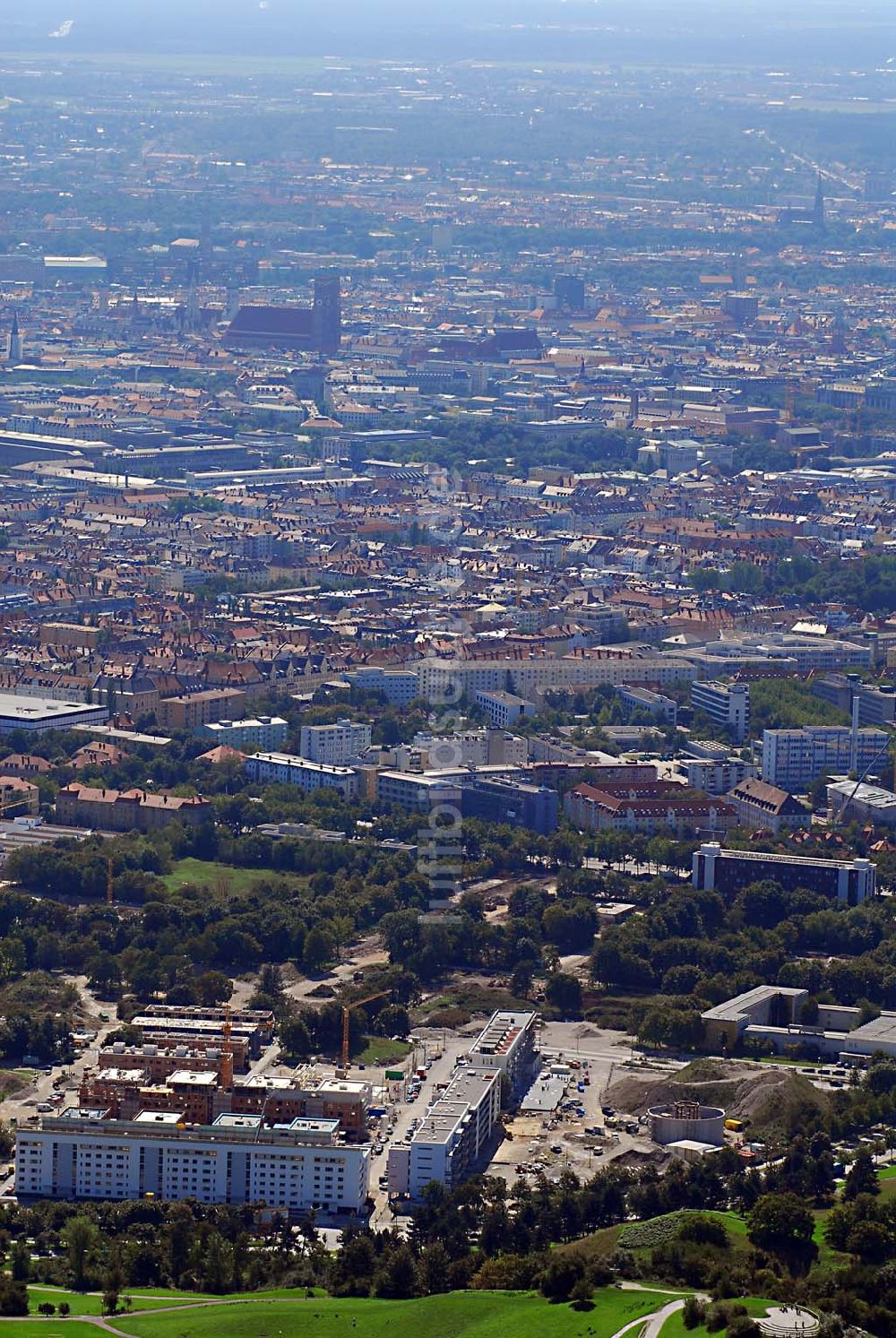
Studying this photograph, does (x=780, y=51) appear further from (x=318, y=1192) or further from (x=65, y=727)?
(x=318, y=1192)

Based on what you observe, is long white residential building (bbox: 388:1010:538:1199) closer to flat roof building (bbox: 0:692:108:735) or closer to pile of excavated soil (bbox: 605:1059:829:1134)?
pile of excavated soil (bbox: 605:1059:829:1134)

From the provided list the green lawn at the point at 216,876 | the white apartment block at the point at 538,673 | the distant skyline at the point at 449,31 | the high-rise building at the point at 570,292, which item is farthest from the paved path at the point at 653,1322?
the distant skyline at the point at 449,31

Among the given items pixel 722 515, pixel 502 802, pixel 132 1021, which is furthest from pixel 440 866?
pixel 722 515

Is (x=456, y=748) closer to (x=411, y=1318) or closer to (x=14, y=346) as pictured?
(x=411, y=1318)

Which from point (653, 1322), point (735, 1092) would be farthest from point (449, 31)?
point (653, 1322)

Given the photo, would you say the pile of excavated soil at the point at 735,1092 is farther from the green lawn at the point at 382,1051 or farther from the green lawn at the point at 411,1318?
the green lawn at the point at 411,1318
